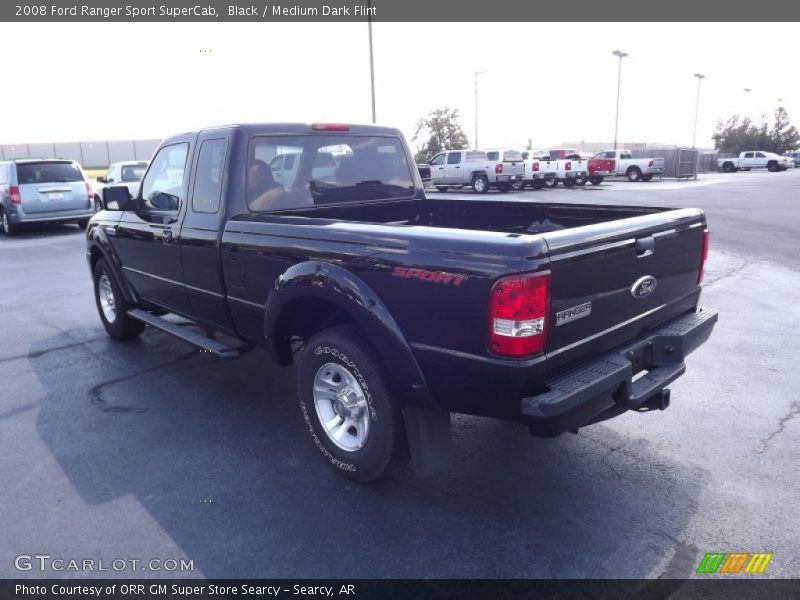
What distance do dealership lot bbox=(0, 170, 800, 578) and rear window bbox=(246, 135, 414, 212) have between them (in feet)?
5.14

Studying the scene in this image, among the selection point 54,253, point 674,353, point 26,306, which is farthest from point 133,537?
point 54,253

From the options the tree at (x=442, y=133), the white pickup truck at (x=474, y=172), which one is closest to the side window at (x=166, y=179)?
the white pickup truck at (x=474, y=172)

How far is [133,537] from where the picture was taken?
307cm

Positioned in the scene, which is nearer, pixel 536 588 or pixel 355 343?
pixel 536 588

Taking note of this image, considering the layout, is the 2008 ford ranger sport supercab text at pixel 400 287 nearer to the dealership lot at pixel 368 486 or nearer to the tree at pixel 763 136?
the dealership lot at pixel 368 486

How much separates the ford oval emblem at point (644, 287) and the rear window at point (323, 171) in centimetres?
228

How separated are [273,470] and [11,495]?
1445mm

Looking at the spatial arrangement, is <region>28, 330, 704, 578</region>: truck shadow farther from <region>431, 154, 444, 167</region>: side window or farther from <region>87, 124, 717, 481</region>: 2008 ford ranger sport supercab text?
<region>431, 154, 444, 167</region>: side window

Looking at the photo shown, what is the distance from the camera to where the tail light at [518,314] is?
2592 mm

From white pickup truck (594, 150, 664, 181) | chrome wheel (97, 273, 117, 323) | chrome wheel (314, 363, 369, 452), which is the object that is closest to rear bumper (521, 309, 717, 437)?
chrome wheel (314, 363, 369, 452)

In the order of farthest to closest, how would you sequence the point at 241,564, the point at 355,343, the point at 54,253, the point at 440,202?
→ the point at 54,253, the point at 440,202, the point at 355,343, the point at 241,564

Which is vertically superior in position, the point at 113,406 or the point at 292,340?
the point at 292,340

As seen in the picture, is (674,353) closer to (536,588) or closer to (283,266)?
(536,588)

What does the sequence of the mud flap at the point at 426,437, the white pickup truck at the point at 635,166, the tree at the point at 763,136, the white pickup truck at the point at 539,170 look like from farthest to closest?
the tree at the point at 763,136
the white pickup truck at the point at 635,166
the white pickup truck at the point at 539,170
the mud flap at the point at 426,437
